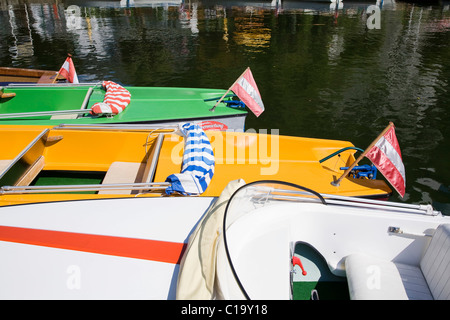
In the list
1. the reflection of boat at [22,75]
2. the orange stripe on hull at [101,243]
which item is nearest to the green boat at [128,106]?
the reflection of boat at [22,75]

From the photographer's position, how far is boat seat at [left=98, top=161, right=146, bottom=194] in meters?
5.34

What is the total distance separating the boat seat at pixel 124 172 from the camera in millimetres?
5336

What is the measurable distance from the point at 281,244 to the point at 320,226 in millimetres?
533

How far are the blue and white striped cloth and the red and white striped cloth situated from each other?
209cm

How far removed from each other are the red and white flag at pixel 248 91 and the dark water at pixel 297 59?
259 centimetres

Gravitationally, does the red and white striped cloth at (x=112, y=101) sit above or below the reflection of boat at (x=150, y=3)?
below

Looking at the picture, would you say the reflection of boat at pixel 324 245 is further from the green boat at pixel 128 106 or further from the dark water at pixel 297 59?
the green boat at pixel 128 106

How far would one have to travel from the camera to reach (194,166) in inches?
191

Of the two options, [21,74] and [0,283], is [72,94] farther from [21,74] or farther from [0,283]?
[0,283]

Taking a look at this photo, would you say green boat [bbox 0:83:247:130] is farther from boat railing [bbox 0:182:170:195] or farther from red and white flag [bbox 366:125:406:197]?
red and white flag [bbox 366:125:406:197]

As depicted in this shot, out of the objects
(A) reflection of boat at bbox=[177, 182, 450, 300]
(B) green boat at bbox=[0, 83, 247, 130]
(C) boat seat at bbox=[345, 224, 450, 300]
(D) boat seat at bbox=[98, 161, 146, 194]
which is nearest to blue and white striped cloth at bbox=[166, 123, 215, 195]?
(D) boat seat at bbox=[98, 161, 146, 194]
